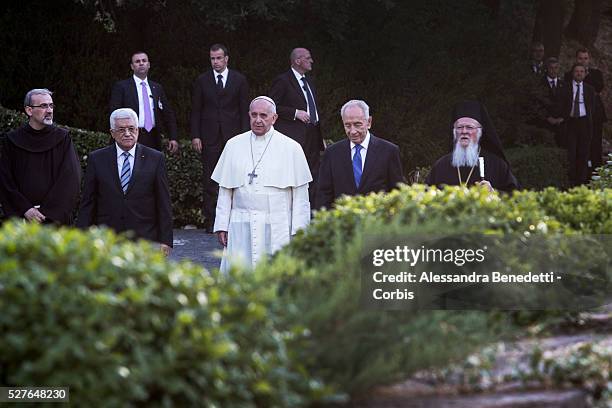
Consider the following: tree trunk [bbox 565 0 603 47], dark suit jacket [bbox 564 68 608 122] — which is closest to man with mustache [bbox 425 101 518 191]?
dark suit jacket [bbox 564 68 608 122]

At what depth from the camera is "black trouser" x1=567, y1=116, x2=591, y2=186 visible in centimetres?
2008

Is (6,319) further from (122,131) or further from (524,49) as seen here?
(524,49)

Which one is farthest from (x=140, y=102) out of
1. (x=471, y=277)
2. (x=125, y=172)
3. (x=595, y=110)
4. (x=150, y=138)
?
(x=471, y=277)

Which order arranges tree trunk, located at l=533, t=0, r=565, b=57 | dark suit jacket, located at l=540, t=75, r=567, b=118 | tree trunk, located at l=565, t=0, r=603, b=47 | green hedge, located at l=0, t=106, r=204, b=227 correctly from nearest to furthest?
green hedge, located at l=0, t=106, r=204, b=227 → dark suit jacket, located at l=540, t=75, r=567, b=118 → tree trunk, located at l=533, t=0, r=565, b=57 → tree trunk, located at l=565, t=0, r=603, b=47

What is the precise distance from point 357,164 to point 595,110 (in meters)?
11.5

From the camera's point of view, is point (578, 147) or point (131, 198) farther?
point (578, 147)

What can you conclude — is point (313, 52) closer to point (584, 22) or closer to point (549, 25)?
point (549, 25)

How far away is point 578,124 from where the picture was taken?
20141 millimetres

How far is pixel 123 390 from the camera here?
4.30m

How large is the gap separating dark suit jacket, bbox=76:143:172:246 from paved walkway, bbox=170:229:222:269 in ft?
8.22

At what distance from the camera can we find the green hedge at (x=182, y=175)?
16.2 metres

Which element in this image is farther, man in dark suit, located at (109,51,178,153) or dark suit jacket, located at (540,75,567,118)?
dark suit jacket, located at (540,75,567,118)

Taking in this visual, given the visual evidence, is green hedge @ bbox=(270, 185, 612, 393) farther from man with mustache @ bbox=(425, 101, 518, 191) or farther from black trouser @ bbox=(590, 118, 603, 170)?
black trouser @ bbox=(590, 118, 603, 170)

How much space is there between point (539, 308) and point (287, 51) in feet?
43.9
